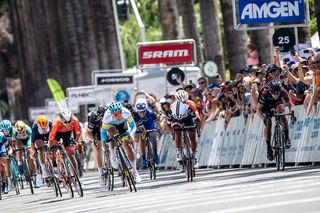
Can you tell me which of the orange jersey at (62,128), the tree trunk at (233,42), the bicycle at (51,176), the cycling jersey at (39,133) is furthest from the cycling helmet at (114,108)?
the tree trunk at (233,42)

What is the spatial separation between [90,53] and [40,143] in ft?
93.3

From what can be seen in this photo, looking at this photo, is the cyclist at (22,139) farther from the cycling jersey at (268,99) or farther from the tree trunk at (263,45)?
the tree trunk at (263,45)

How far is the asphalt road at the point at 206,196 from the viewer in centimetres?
1582

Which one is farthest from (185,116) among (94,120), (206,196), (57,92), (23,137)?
(57,92)

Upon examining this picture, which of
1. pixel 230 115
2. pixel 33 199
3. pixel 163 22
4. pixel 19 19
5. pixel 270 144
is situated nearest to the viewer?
pixel 270 144

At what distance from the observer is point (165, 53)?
140 feet

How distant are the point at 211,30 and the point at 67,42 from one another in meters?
20.8

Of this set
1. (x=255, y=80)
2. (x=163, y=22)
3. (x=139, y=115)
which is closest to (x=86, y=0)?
(x=163, y=22)

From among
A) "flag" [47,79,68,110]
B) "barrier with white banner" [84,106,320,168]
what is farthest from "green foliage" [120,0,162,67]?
"barrier with white banner" [84,106,320,168]

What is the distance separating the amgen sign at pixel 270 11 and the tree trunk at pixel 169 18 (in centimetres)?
1358

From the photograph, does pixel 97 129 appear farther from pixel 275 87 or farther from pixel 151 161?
pixel 275 87

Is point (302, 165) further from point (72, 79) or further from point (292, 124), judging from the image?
point (72, 79)

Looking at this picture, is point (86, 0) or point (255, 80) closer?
point (255, 80)

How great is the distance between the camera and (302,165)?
24641mm
